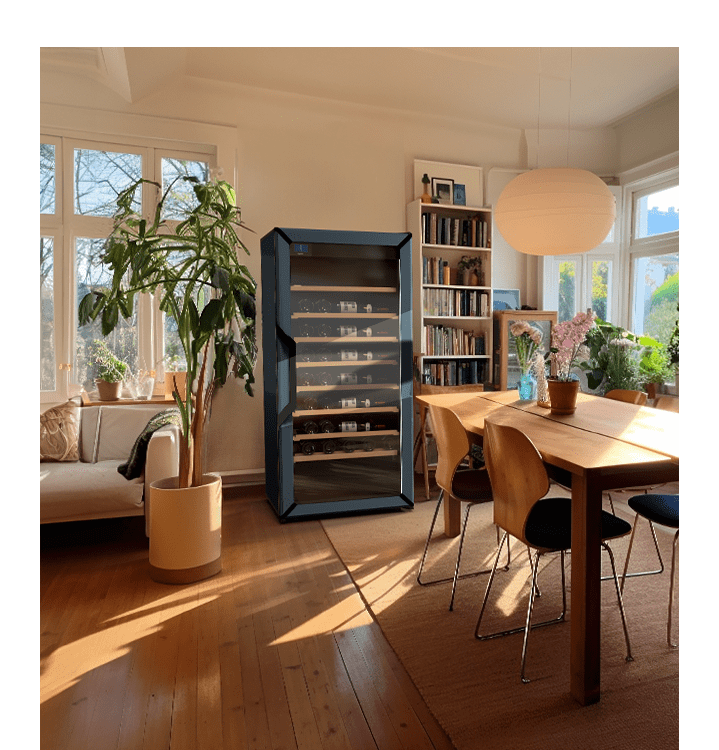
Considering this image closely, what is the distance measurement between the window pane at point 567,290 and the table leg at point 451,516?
2.83 m

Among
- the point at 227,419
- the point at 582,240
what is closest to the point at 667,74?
the point at 582,240

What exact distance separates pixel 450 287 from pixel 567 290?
1.36m

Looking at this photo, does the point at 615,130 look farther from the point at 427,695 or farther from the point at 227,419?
the point at 427,695

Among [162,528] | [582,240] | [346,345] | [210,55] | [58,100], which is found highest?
[210,55]

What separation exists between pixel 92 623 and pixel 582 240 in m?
2.83

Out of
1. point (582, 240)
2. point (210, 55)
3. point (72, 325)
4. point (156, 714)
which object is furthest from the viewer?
point (72, 325)

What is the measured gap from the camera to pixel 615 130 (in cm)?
579

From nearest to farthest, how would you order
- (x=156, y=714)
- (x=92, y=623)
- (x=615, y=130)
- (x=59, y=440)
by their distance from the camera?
(x=156, y=714) < (x=92, y=623) < (x=59, y=440) < (x=615, y=130)

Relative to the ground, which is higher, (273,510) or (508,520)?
(508,520)

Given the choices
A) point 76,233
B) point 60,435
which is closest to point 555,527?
point 60,435

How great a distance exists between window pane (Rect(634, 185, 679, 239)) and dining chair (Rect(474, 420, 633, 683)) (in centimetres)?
387

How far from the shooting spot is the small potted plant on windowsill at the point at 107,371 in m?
4.34

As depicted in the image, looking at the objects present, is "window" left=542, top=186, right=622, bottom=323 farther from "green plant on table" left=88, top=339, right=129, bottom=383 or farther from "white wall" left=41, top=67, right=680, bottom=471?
"green plant on table" left=88, top=339, right=129, bottom=383

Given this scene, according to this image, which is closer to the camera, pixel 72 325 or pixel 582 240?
pixel 582 240
